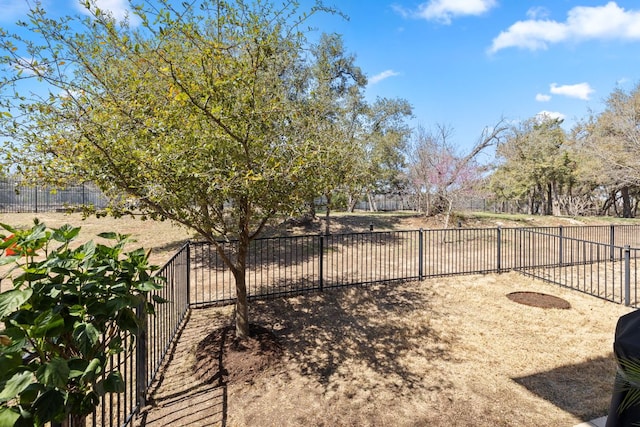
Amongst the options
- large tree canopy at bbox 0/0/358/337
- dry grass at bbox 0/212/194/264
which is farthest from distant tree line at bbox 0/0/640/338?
dry grass at bbox 0/212/194/264

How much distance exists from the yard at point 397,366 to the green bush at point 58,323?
6.09 feet

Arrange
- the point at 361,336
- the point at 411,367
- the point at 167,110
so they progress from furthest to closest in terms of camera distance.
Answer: the point at 361,336 < the point at 411,367 < the point at 167,110

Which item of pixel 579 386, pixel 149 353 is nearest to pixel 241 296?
pixel 149 353

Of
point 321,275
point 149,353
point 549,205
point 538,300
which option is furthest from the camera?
point 549,205

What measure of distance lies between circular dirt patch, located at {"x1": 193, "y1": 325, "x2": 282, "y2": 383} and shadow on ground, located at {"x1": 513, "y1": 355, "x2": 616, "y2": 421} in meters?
3.09

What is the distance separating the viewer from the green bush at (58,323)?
1.33 meters

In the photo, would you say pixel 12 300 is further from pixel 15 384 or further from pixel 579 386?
pixel 579 386

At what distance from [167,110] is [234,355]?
304 cm

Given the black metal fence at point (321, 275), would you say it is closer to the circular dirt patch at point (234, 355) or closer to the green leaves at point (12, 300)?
the circular dirt patch at point (234, 355)

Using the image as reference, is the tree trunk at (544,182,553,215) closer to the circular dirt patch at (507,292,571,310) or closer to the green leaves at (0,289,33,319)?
the circular dirt patch at (507,292,571,310)

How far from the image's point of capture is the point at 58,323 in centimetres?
144

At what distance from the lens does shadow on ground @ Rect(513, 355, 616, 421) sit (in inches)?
130

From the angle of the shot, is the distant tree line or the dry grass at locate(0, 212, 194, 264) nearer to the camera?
the distant tree line

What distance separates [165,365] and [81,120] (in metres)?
3.01
